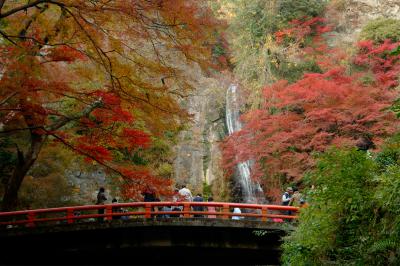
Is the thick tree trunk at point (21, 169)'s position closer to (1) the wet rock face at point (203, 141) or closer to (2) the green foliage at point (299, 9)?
(1) the wet rock face at point (203, 141)

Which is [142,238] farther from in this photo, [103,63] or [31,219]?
[103,63]

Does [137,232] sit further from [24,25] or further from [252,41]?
[252,41]

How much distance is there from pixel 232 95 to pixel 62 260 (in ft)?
40.8

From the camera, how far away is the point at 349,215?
553cm

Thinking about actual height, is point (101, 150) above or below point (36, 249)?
above

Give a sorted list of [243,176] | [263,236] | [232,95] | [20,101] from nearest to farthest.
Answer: [20,101] → [263,236] → [243,176] → [232,95]

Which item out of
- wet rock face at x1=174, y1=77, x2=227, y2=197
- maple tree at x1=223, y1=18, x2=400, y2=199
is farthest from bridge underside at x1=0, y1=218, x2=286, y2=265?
wet rock face at x1=174, y1=77, x2=227, y2=197

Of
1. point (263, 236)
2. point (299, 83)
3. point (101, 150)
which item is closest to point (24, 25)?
point (101, 150)

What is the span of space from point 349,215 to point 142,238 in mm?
7648

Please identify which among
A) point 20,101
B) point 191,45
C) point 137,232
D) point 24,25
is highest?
point 24,25

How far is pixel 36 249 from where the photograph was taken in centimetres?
1189

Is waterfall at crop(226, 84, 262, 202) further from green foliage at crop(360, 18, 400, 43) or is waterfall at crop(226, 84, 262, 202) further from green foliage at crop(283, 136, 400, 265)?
green foliage at crop(283, 136, 400, 265)

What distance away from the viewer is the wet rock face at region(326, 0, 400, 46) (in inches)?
886

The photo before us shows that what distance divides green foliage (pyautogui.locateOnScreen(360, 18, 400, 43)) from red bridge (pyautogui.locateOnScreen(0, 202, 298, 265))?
10.5 metres
